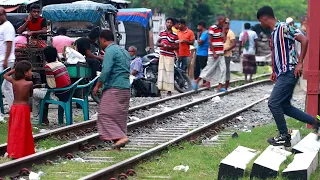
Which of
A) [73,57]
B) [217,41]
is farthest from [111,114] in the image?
[217,41]

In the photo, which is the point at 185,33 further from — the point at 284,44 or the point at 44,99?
the point at 284,44

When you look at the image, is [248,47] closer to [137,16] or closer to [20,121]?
[137,16]

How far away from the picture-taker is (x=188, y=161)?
9.99 meters

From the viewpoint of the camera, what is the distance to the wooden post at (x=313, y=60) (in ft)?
41.3

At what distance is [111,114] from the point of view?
1049 centimetres

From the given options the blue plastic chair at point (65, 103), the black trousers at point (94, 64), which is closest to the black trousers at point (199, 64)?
the black trousers at point (94, 64)

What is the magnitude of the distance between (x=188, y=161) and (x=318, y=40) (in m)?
→ 3.91

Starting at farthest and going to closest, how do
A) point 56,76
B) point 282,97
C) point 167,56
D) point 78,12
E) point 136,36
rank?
point 136,36 → point 167,56 → point 78,12 → point 56,76 → point 282,97

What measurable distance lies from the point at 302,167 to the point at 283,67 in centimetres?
237

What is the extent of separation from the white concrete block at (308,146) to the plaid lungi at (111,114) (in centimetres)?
234

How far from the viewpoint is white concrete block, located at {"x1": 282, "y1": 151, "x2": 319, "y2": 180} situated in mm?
8141

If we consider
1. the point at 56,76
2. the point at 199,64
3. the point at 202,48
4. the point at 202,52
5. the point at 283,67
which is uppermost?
the point at 283,67

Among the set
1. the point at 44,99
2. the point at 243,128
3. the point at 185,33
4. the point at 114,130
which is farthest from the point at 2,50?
the point at 185,33

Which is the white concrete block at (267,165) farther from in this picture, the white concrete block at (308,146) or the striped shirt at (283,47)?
the striped shirt at (283,47)
